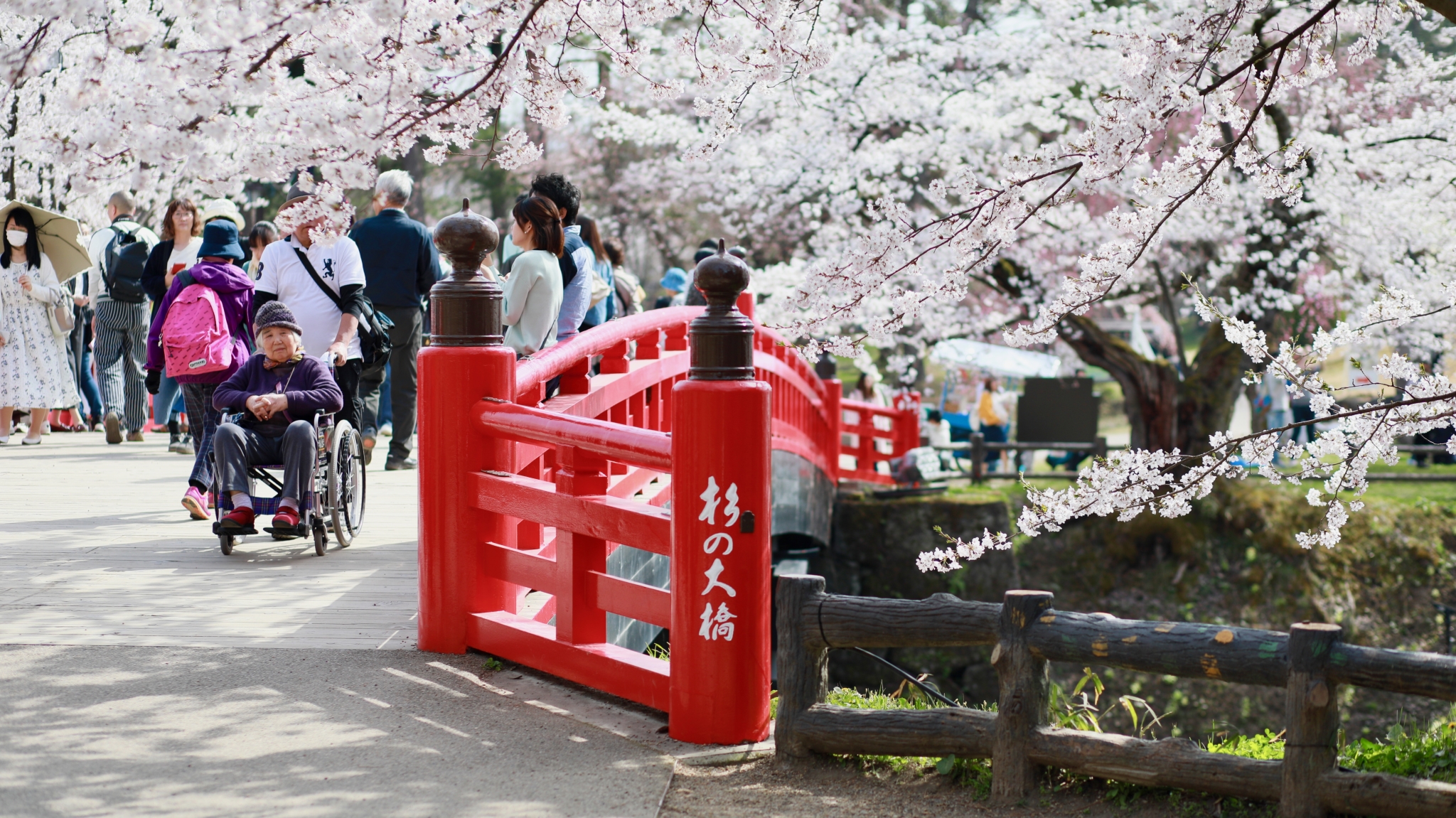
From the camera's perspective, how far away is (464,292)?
429 centimetres

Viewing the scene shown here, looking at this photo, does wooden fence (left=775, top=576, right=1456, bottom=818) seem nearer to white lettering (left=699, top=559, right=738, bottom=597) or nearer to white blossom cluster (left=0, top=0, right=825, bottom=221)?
white lettering (left=699, top=559, right=738, bottom=597)

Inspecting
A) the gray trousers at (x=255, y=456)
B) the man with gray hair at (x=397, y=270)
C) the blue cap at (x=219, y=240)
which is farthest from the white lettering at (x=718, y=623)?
the man with gray hair at (x=397, y=270)

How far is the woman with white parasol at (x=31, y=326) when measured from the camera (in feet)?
31.5

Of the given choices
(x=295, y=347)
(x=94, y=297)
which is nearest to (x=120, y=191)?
(x=94, y=297)

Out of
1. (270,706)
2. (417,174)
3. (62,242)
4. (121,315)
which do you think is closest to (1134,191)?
(270,706)

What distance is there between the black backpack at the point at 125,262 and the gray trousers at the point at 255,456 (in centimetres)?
513

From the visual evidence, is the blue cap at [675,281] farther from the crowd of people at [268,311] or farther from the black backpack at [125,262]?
the black backpack at [125,262]

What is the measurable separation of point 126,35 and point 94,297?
819 cm

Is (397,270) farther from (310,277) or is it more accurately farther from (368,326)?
(310,277)

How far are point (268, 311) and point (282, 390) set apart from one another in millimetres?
370

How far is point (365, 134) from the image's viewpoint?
4.03m

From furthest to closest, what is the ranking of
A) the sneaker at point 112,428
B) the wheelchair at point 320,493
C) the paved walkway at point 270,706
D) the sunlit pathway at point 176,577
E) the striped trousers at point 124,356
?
1. the sneaker at point 112,428
2. the striped trousers at point 124,356
3. the wheelchair at point 320,493
4. the sunlit pathway at point 176,577
5. the paved walkway at point 270,706

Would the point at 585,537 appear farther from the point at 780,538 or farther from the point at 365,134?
the point at 780,538

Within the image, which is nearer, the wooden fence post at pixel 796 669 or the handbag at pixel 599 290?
the wooden fence post at pixel 796 669
